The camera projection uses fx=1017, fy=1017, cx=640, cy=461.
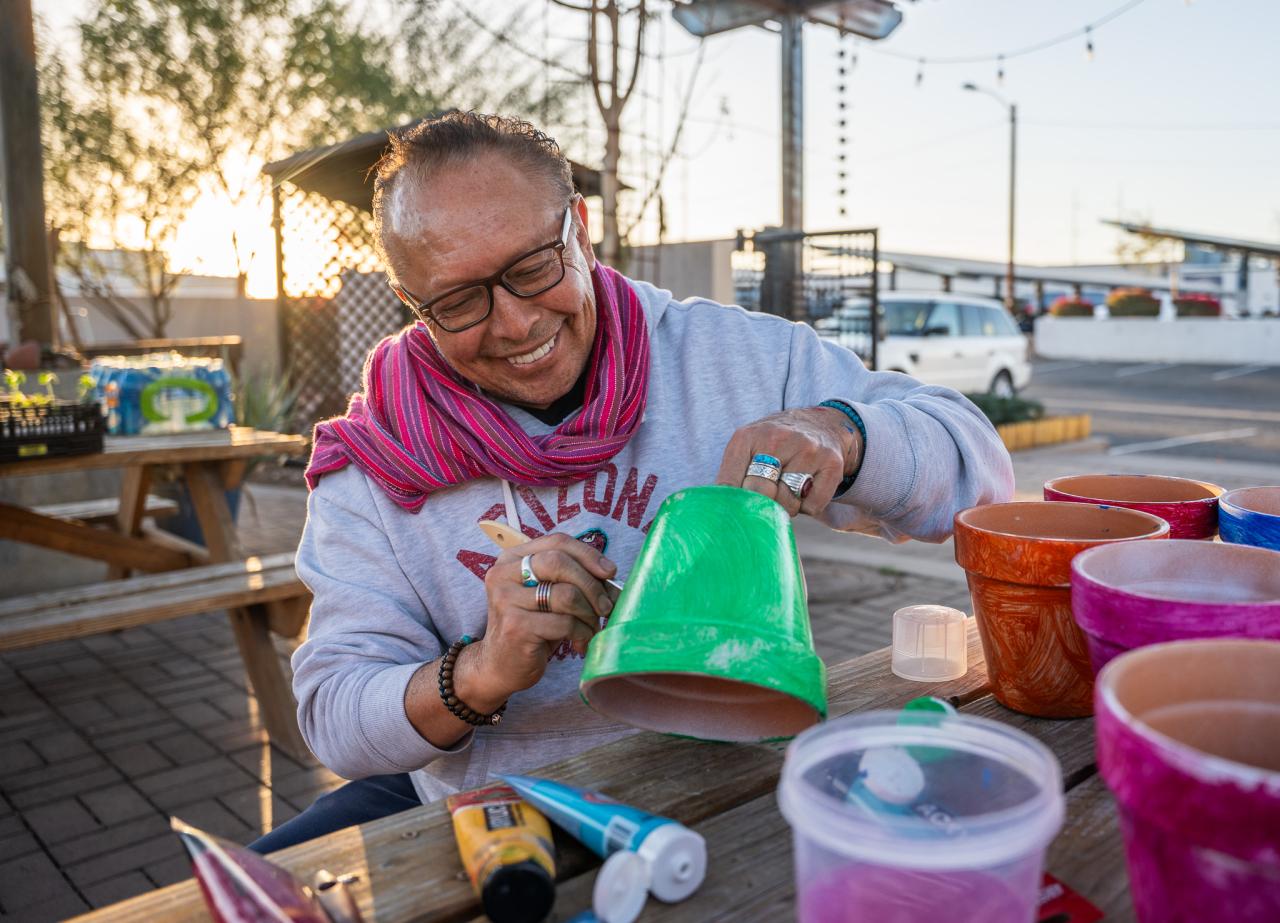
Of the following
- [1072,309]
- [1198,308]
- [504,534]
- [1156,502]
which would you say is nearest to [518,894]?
[504,534]

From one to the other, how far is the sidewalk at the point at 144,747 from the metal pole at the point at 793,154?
3199 millimetres

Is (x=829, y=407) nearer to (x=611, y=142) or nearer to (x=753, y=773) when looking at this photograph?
(x=753, y=773)

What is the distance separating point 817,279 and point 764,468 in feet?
26.4

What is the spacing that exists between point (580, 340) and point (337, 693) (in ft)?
2.11

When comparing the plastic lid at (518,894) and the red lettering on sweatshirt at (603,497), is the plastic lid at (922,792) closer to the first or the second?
the plastic lid at (518,894)

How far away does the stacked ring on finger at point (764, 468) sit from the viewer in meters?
1.17

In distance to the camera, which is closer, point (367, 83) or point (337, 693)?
point (337, 693)

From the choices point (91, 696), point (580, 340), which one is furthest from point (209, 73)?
point (580, 340)

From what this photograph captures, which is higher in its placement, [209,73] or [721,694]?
[209,73]

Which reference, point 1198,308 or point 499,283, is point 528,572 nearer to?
point 499,283

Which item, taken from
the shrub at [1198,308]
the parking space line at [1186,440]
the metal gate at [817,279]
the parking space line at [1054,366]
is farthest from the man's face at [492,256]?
the shrub at [1198,308]

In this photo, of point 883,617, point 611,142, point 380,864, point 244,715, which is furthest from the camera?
point 611,142

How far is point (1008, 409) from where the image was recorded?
33.7 ft

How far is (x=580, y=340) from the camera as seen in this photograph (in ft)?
5.30
